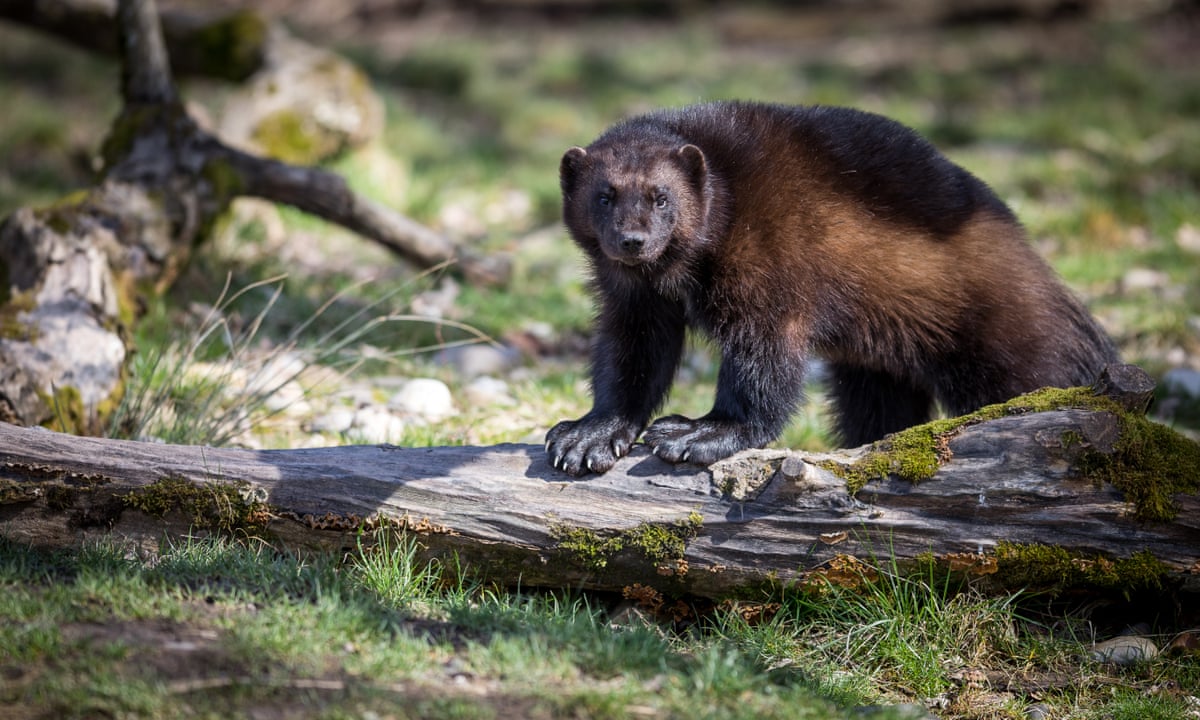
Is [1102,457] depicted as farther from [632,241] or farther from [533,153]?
[533,153]

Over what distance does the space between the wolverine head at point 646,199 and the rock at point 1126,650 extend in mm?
1878

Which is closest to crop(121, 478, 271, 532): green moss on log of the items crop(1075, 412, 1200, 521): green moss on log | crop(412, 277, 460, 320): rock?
crop(412, 277, 460, 320): rock

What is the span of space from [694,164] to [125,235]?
9.46ft

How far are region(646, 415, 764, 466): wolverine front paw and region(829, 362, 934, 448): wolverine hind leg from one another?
40.6 inches

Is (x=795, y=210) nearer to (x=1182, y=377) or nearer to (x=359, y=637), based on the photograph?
(x=359, y=637)

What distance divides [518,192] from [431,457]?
17.9ft

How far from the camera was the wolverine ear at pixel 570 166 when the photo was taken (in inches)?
163

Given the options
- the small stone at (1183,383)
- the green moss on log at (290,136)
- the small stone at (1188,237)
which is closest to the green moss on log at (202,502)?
the small stone at (1183,383)

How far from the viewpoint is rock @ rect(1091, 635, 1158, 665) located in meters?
3.36

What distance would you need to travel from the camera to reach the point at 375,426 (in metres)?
4.91

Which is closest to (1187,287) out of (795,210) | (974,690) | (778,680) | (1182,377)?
(1182,377)

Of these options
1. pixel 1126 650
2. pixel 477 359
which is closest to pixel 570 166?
pixel 477 359

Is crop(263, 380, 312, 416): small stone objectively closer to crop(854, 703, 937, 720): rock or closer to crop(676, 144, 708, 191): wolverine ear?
crop(676, 144, 708, 191): wolverine ear

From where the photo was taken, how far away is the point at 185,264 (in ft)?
18.5
